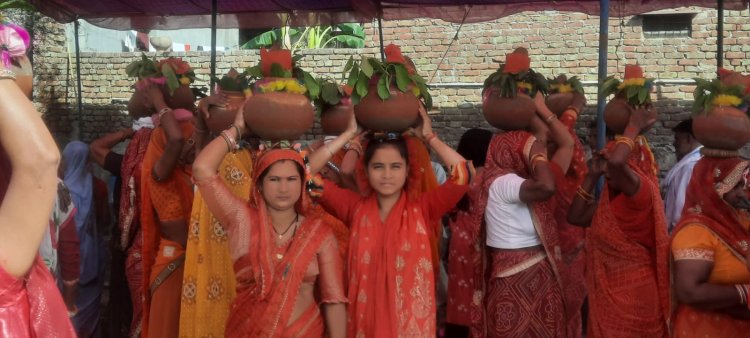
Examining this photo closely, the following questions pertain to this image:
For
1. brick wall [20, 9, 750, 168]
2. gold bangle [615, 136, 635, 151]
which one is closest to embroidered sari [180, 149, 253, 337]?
gold bangle [615, 136, 635, 151]

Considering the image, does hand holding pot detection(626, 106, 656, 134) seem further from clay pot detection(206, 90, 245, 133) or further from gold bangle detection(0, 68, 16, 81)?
gold bangle detection(0, 68, 16, 81)

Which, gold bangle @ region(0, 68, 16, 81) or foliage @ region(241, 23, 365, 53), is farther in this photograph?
foliage @ region(241, 23, 365, 53)

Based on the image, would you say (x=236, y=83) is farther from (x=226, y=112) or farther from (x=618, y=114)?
(x=618, y=114)

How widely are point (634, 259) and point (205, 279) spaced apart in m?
2.31

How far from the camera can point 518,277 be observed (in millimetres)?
4445

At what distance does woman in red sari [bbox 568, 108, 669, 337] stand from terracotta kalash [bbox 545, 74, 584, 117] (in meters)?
1.18

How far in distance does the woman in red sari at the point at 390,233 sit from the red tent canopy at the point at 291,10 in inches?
134

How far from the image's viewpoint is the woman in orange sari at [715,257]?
3363mm

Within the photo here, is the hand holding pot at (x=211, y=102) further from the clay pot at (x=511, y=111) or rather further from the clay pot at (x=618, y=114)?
the clay pot at (x=618, y=114)

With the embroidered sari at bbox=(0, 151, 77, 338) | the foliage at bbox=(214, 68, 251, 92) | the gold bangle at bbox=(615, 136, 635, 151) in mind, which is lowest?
the embroidered sari at bbox=(0, 151, 77, 338)

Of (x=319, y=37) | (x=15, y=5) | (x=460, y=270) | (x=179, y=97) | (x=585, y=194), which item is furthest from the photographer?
(x=319, y=37)

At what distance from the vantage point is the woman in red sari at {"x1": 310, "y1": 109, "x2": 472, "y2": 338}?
3715 mm

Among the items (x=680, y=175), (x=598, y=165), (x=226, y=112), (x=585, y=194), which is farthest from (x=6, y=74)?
(x=680, y=175)

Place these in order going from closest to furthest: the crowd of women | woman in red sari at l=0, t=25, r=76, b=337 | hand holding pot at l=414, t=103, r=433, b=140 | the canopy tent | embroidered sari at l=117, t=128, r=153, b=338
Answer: woman in red sari at l=0, t=25, r=76, b=337
the crowd of women
hand holding pot at l=414, t=103, r=433, b=140
embroidered sari at l=117, t=128, r=153, b=338
the canopy tent
